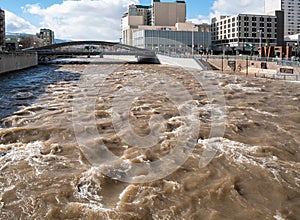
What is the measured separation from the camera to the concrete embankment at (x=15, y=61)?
53037 millimetres

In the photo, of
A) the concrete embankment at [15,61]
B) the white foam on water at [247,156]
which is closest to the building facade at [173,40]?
the concrete embankment at [15,61]

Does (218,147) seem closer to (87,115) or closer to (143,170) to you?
(143,170)

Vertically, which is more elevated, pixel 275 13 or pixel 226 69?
pixel 275 13

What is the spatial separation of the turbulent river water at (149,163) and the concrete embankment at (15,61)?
34920 millimetres

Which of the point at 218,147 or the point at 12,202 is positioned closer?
the point at 12,202

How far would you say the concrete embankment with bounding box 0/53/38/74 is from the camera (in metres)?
53.0

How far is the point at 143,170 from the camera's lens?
11039 millimetres

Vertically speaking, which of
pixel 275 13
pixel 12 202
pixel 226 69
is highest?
pixel 275 13

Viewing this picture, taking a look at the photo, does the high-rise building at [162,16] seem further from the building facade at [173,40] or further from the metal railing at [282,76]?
the metal railing at [282,76]

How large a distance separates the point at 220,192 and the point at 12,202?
5.75 metres

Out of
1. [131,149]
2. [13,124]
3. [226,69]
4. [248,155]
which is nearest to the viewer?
[248,155]

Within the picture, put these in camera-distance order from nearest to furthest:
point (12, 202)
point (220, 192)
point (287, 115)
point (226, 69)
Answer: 1. point (12, 202)
2. point (220, 192)
3. point (287, 115)
4. point (226, 69)

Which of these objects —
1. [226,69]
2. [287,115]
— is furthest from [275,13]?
[287,115]

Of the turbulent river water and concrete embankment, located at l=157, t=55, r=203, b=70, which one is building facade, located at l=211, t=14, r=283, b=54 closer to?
concrete embankment, located at l=157, t=55, r=203, b=70
